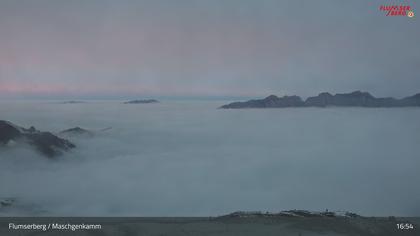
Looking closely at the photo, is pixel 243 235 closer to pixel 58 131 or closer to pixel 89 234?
pixel 89 234

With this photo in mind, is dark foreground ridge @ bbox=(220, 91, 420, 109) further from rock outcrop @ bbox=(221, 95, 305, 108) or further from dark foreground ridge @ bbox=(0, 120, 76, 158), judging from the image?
dark foreground ridge @ bbox=(0, 120, 76, 158)

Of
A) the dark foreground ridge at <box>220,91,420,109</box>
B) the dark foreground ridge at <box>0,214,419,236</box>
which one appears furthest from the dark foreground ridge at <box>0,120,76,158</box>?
the dark foreground ridge at <box>220,91,420,109</box>

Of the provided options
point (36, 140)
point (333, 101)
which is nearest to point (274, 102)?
point (333, 101)

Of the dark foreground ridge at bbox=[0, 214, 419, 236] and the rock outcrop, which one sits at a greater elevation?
the rock outcrop

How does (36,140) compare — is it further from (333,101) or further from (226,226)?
(333,101)

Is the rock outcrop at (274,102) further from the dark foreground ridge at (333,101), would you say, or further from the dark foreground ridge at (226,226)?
the dark foreground ridge at (226,226)

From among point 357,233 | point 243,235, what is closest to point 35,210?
point 243,235
